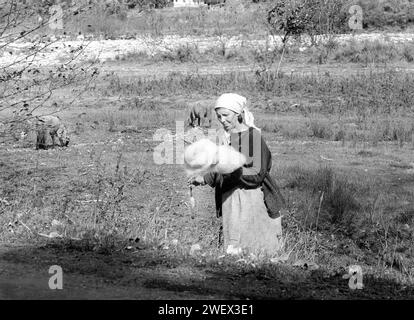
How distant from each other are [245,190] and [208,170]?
810 mm

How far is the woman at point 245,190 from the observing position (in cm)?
559

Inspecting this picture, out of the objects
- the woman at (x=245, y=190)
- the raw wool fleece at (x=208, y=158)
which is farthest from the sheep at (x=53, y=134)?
the raw wool fleece at (x=208, y=158)

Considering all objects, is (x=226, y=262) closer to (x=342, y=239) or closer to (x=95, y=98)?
(x=342, y=239)

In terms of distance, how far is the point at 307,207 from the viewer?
9992 millimetres

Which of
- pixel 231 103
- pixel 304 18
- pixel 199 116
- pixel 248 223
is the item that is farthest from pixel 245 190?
pixel 304 18

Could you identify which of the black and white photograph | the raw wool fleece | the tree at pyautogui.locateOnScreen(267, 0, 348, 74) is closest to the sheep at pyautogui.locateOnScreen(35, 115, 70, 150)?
the black and white photograph

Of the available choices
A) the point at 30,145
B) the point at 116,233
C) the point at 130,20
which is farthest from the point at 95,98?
the point at 130,20

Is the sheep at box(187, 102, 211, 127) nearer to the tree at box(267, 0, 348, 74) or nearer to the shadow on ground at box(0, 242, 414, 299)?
the tree at box(267, 0, 348, 74)

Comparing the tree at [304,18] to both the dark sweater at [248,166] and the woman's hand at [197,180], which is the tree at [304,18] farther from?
the woman's hand at [197,180]

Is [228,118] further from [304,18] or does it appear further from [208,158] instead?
[304,18]

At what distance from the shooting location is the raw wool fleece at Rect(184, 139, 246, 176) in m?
4.96

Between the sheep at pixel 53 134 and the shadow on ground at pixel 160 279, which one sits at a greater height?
the shadow on ground at pixel 160 279

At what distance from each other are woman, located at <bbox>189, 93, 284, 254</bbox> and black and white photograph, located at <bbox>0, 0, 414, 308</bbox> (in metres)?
0.01

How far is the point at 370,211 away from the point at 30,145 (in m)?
6.64
